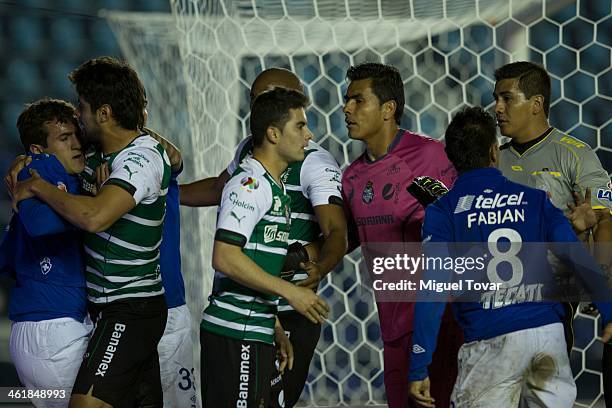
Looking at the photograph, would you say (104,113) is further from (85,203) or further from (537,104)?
(537,104)

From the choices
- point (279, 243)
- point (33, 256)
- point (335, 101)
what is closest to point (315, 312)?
point (279, 243)

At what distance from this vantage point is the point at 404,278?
285 cm

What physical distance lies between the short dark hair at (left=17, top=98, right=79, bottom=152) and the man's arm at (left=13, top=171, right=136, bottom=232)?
11.1 inches

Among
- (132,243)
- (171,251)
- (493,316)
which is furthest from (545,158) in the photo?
(132,243)

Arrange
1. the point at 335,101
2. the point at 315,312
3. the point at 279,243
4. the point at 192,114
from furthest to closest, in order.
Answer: the point at 335,101 < the point at 192,114 < the point at 279,243 < the point at 315,312

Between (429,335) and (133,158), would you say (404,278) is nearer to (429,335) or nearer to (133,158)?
(429,335)

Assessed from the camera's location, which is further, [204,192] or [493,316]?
[204,192]

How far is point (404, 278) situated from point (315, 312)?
72 cm

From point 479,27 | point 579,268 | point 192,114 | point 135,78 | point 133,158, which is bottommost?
point 579,268

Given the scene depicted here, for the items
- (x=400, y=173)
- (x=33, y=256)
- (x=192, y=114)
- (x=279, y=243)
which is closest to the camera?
(x=279, y=243)

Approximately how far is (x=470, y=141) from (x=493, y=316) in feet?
1.49

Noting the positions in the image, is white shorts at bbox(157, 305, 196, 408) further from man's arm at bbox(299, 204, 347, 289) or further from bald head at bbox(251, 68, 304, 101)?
bald head at bbox(251, 68, 304, 101)

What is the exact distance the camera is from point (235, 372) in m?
2.30

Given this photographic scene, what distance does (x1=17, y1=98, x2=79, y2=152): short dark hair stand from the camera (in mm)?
2609
